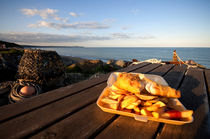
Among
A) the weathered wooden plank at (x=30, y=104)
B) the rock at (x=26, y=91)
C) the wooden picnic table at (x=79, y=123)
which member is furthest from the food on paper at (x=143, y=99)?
the rock at (x=26, y=91)

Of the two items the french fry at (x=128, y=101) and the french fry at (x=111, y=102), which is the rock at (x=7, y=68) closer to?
the french fry at (x=111, y=102)

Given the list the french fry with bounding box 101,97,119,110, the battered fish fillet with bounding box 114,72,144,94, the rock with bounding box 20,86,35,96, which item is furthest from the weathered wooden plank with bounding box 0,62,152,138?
the rock with bounding box 20,86,35,96

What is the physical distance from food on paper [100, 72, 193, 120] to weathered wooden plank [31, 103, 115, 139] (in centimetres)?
12

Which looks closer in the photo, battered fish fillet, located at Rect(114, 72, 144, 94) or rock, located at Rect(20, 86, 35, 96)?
battered fish fillet, located at Rect(114, 72, 144, 94)

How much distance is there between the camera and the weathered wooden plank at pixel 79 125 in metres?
0.71

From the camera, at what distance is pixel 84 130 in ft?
2.44

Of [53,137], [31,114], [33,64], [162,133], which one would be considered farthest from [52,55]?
[162,133]

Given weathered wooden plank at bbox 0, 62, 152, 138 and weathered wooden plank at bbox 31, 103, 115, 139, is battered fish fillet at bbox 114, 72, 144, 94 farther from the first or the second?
weathered wooden plank at bbox 0, 62, 152, 138

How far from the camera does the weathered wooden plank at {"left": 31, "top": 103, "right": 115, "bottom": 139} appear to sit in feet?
2.32

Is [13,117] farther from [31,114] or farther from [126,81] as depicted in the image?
[126,81]

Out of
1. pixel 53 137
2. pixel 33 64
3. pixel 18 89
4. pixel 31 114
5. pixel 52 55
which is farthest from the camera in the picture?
pixel 52 55

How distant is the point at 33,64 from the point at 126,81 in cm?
357

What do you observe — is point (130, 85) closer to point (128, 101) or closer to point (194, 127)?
point (128, 101)

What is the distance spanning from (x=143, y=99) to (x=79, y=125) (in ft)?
1.52
